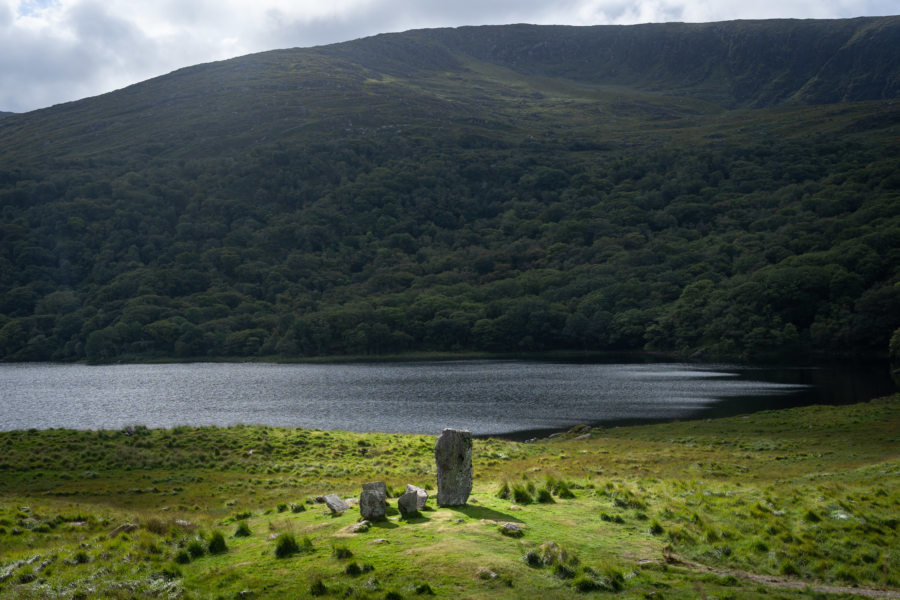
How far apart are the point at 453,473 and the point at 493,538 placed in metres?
3.13

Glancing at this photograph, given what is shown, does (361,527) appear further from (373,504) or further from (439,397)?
(439,397)

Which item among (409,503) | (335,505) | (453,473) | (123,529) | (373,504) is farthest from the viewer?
(335,505)

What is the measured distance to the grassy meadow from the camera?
10578mm

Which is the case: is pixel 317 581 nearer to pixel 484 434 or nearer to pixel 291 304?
pixel 484 434

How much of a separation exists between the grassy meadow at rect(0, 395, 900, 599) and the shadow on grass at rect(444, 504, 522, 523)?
0.10 m

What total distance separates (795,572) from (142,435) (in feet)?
113

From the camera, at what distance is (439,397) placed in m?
70.2

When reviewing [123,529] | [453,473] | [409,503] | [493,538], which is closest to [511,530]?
[493,538]

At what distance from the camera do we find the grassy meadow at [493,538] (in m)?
10.6

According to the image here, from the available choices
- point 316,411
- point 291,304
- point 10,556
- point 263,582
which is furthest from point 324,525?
point 291,304

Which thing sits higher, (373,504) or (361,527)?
(373,504)

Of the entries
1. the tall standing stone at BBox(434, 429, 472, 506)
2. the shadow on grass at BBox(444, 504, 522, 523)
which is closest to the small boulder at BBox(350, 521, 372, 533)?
the shadow on grass at BBox(444, 504, 522, 523)

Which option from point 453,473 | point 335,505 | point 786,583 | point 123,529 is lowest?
point 123,529

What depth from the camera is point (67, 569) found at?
1245 centimetres
